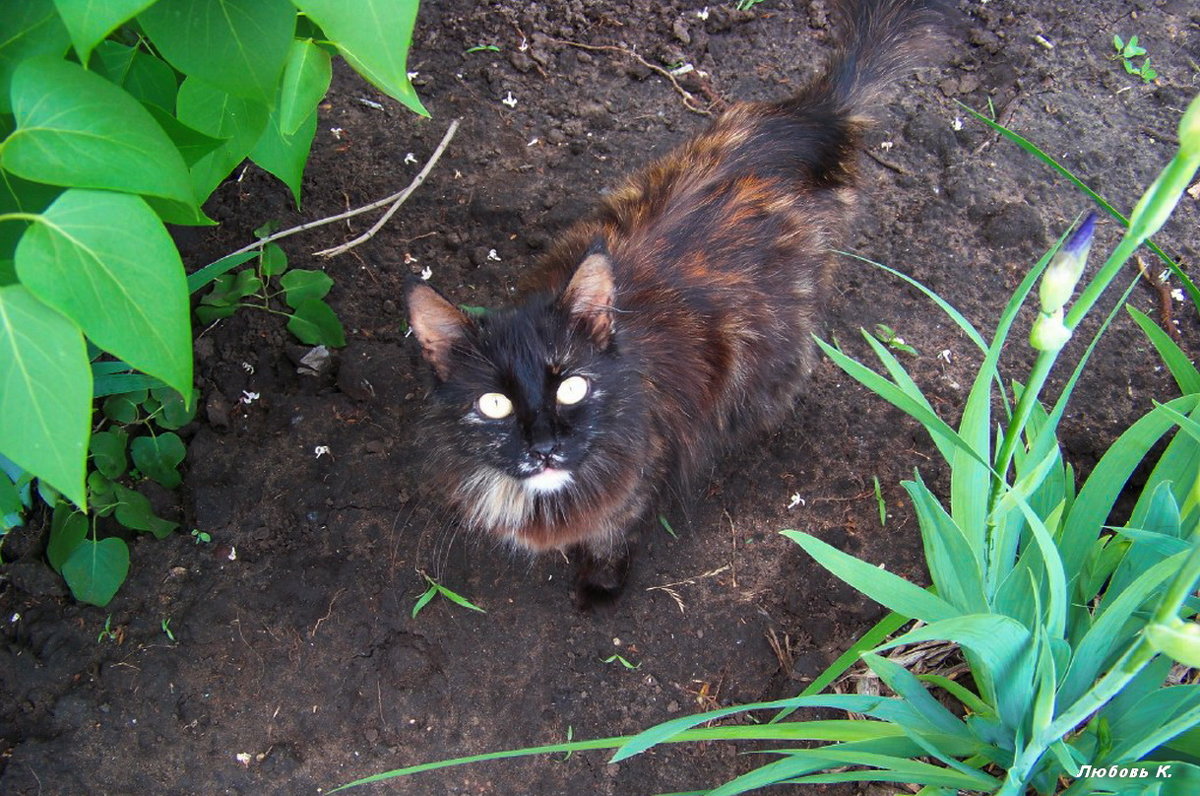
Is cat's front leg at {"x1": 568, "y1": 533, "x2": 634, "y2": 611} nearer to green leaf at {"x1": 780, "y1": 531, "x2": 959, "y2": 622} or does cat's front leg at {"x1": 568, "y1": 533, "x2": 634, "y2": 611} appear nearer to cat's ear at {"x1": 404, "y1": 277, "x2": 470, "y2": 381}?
cat's ear at {"x1": 404, "y1": 277, "x2": 470, "y2": 381}

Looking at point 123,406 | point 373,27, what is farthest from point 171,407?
point 373,27

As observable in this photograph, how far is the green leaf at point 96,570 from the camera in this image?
2254mm

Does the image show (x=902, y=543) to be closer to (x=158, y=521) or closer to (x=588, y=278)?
(x=588, y=278)

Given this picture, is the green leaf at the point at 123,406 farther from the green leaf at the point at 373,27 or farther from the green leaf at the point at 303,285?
the green leaf at the point at 373,27

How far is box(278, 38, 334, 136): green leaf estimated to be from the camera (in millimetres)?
1431

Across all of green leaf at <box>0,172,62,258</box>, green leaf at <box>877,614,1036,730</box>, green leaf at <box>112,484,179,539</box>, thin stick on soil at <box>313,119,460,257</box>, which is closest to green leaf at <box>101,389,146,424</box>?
green leaf at <box>112,484,179,539</box>

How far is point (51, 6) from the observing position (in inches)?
51.6

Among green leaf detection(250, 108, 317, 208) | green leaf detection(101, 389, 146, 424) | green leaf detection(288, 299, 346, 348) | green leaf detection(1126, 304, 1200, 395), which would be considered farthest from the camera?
green leaf detection(288, 299, 346, 348)

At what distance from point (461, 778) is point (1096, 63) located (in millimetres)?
3645

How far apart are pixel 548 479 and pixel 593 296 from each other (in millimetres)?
454

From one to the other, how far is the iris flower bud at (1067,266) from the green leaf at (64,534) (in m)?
2.41

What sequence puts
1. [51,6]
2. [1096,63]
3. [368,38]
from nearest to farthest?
[368,38], [51,6], [1096,63]

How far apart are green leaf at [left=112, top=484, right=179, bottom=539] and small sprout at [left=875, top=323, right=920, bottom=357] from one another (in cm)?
240

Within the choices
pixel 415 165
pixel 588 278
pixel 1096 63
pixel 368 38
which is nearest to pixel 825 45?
pixel 1096 63
